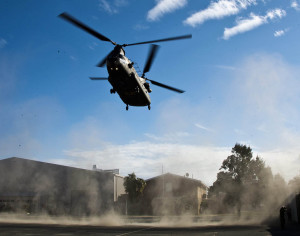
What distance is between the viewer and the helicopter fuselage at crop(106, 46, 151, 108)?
15.0 m

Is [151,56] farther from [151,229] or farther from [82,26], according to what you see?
[151,229]

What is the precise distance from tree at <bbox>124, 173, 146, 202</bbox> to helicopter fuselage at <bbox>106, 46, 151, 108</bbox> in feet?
117

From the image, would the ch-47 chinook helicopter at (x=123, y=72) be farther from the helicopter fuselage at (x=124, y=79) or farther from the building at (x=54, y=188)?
the building at (x=54, y=188)

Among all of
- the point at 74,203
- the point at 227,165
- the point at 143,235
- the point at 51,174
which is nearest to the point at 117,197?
the point at 74,203

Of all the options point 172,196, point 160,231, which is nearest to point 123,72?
point 160,231

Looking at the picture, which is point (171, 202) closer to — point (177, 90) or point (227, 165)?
point (227, 165)

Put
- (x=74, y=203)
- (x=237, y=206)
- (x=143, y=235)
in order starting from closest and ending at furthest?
(x=143, y=235) → (x=237, y=206) → (x=74, y=203)

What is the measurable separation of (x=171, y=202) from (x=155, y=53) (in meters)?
38.0

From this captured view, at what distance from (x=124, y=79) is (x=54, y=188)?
3819 centimetres

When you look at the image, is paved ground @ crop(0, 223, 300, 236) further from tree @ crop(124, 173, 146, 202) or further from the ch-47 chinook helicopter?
tree @ crop(124, 173, 146, 202)

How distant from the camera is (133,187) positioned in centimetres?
5138

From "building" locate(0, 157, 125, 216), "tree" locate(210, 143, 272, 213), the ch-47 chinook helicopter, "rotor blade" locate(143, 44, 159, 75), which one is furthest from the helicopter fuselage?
"building" locate(0, 157, 125, 216)

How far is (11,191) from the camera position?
49.8m

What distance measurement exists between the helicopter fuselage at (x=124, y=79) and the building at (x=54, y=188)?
32.1 metres
